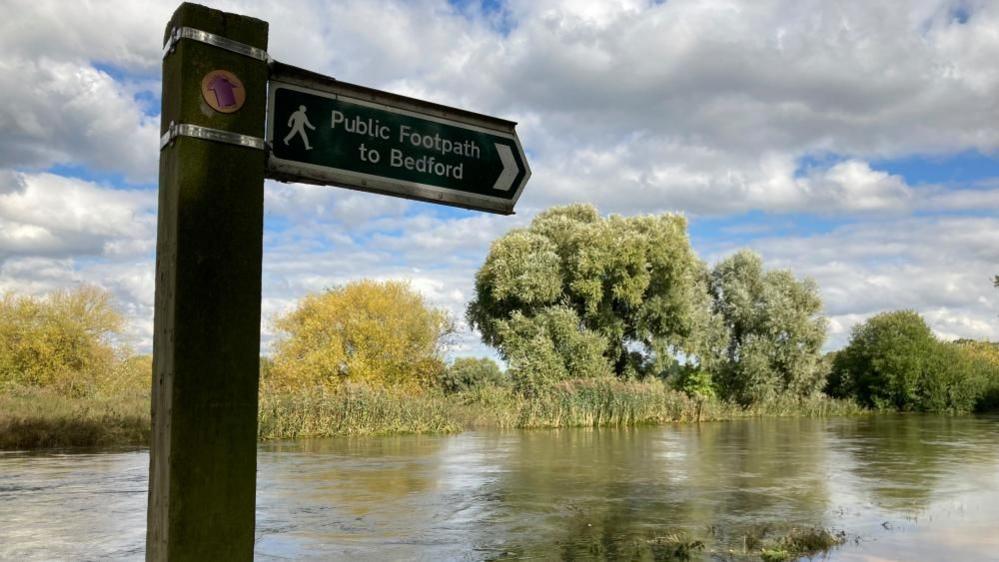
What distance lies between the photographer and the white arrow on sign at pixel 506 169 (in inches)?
129

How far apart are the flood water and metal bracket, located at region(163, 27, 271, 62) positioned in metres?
5.17

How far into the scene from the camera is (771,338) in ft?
129

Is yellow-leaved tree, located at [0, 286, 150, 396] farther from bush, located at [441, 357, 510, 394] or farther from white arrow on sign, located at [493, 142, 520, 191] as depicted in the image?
white arrow on sign, located at [493, 142, 520, 191]

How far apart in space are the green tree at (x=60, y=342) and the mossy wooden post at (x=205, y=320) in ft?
96.5

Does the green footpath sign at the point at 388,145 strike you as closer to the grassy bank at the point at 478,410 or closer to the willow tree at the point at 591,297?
the grassy bank at the point at 478,410

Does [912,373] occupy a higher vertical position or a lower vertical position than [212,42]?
lower

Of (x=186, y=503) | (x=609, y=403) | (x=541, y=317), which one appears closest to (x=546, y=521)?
(x=186, y=503)

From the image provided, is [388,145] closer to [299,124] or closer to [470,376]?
[299,124]

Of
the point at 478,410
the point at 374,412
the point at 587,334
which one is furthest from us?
the point at 587,334

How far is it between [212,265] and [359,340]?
29.8 m

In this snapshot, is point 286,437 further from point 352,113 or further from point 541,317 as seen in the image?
point 352,113

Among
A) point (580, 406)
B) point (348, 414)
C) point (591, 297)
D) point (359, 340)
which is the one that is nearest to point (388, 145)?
point (348, 414)

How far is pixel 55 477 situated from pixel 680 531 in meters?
10.5

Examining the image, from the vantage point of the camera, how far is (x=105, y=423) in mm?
20516
